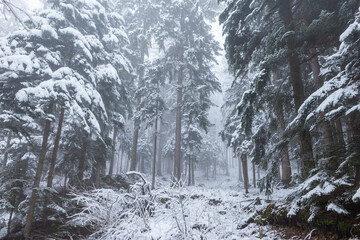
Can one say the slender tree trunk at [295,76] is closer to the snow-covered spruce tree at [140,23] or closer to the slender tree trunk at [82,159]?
the slender tree trunk at [82,159]

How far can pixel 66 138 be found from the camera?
12.0 meters

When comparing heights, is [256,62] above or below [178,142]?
above

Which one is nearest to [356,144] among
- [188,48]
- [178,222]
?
[178,222]

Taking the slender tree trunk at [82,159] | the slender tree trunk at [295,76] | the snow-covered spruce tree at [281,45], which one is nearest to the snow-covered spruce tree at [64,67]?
the slender tree trunk at [82,159]

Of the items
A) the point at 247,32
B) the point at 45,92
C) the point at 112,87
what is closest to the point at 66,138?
the point at 112,87

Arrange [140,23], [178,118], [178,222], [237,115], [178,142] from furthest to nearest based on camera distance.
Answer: [140,23] < [178,118] < [178,142] < [237,115] < [178,222]

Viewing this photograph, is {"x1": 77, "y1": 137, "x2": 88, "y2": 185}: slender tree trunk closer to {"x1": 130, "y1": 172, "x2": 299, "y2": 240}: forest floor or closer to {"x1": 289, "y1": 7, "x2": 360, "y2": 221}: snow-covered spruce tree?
{"x1": 130, "y1": 172, "x2": 299, "y2": 240}: forest floor

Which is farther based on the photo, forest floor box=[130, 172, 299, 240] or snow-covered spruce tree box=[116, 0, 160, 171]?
snow-covered spruce tree box=[116, 0, 160, 171]

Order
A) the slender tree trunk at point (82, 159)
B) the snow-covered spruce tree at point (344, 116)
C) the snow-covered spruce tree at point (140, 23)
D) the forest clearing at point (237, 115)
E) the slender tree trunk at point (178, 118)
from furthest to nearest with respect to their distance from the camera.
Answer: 1. the snow-covered spruce tree at point (140, 23)
2. the slender tree trunk at point (178, 118)
3. the slender tree trunk at point (82, 159)
4. the forest clearing at point (237, 115)
5. the snow-covered spruce tree at point (344, 116)

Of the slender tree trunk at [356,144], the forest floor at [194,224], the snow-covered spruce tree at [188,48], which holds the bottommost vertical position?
the forest floor at [194,224]

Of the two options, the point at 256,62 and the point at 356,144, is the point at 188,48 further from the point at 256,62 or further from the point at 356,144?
the point at 356,144

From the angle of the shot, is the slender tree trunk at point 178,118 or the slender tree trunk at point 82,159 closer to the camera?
the slender tree trunk at point 82,159

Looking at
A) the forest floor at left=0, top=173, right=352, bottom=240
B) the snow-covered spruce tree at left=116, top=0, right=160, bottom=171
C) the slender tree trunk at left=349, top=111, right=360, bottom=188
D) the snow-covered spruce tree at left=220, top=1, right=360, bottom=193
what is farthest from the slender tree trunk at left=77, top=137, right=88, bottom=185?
the slender tree trunk at left=349, top=111, right=360, bottom=188

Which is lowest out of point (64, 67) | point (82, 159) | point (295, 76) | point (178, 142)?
point (82, 159)
